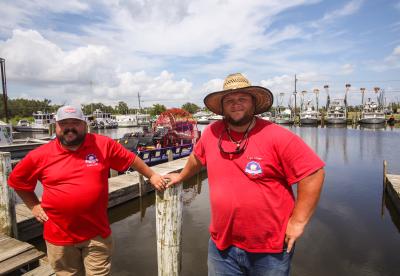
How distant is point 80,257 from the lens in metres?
2.85

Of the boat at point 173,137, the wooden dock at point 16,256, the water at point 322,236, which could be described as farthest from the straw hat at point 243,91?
the boat at point 173,137

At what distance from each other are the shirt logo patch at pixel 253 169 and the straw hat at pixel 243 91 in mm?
607

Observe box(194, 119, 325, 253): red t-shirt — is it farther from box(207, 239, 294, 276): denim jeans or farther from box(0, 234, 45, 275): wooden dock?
box(0, 234, 45, 275): wooden dock

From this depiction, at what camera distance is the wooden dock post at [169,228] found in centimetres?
266

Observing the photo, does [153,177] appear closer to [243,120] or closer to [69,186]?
[69,186]

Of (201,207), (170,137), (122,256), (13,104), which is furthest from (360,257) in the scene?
(13,104)

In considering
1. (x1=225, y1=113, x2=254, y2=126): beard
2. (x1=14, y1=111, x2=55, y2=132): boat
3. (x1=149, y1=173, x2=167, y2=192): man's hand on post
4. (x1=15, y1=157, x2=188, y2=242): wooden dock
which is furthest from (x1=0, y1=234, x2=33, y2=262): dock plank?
(x1=14, y1=111, x2=55, y2=132): boat

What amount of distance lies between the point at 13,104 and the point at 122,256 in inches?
4180

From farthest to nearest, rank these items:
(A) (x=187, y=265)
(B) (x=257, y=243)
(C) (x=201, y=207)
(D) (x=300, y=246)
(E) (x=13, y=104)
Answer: (E) (x=13, y=104)
(C) (x=201, y=207)
(D) (x=300, y=246)
(A) (x=187, y=265)
(B) (x=257, y=243)

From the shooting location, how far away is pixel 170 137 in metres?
19.7

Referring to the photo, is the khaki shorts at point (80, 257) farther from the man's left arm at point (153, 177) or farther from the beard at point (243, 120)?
the beard at point (243, 120)

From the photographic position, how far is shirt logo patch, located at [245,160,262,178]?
6.64ft

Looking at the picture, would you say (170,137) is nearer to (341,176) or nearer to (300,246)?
(341,176)

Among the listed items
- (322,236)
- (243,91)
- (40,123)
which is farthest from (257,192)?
(40,123)
